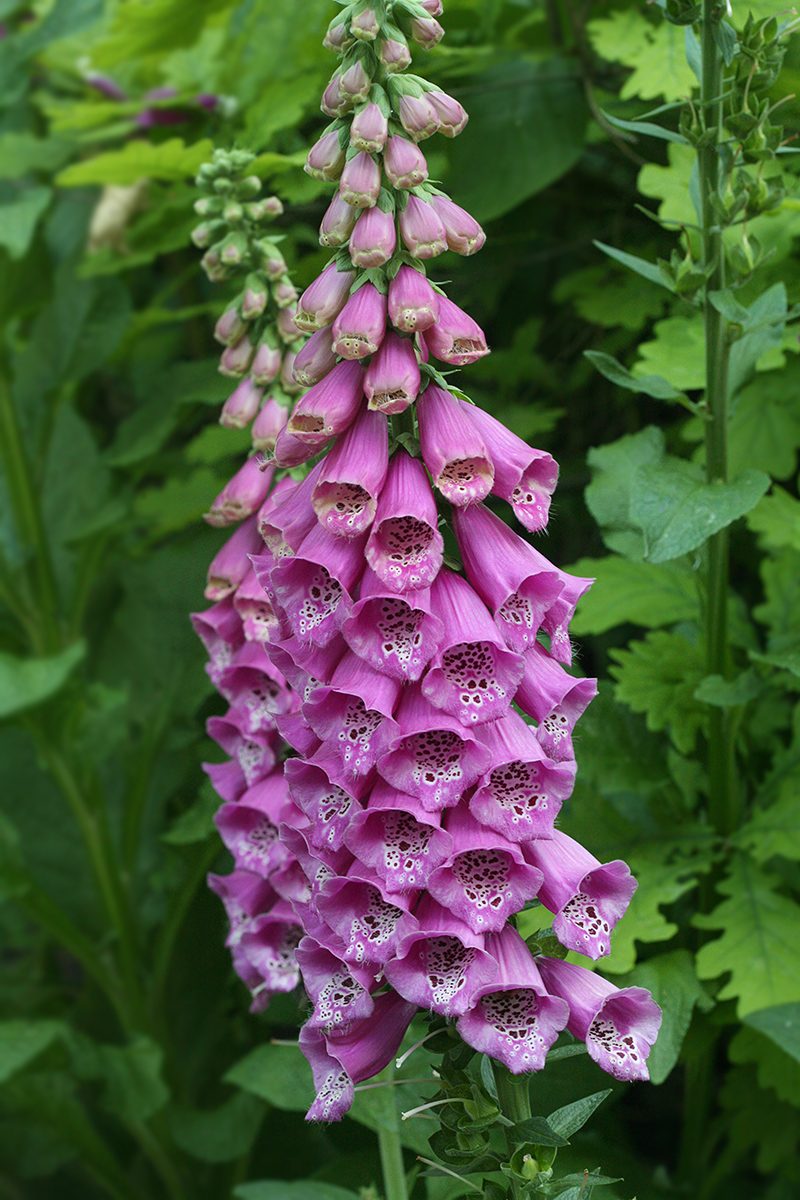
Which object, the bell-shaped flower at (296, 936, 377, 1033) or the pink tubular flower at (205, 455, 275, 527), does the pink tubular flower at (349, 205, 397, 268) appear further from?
the bell-shaped flower at (296, 936, 377, 1033)

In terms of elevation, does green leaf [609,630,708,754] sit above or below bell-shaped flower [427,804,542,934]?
below

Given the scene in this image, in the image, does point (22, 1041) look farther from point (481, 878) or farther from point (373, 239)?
point (373, 239)

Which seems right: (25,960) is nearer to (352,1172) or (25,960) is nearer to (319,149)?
(352,1172)

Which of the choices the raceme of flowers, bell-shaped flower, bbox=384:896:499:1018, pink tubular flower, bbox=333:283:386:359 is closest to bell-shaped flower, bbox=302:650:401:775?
the raceme of flowers

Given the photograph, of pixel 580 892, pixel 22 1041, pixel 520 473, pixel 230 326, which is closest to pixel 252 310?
pixel 230 326

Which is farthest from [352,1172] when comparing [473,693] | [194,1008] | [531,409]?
[531,409]
